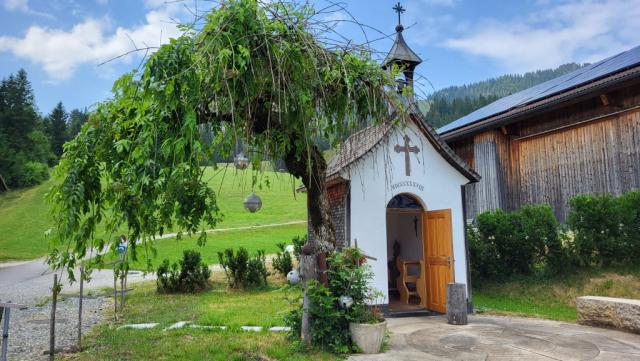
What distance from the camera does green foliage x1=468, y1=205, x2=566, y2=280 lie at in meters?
11.0

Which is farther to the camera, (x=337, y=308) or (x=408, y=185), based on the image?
(x=408, y=185)

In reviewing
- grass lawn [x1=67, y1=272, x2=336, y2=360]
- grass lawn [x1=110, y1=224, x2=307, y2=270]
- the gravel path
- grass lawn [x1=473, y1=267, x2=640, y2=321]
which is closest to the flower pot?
grass lawn [x1=67, y1=272, x2=336, y2=360]

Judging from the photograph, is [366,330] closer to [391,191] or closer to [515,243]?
[391,191]

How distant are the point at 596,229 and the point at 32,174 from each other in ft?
183

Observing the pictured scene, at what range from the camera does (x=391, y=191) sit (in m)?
8.98

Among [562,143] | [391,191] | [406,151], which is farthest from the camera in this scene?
[562,143]

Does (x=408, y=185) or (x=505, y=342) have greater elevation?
(x=408, y=185)

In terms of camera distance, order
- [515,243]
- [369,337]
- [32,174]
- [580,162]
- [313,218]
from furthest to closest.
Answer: [32,174]
[580,162]
[515,243]
[313,218]
[369,337]

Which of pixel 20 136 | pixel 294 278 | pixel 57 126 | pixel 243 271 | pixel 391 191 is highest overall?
pixel 57 126

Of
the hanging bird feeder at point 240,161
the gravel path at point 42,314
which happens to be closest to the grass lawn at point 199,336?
the gravel path at point 42,314

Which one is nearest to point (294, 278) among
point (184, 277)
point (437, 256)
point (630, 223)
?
point (437, 256)

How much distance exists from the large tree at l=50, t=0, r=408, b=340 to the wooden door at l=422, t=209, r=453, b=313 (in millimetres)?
4023

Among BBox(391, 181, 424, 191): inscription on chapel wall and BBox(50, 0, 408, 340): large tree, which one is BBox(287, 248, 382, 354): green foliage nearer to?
BBox(50, 0, 408, 340): large tree

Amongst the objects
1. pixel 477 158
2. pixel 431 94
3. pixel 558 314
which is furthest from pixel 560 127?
pixel 431 94
